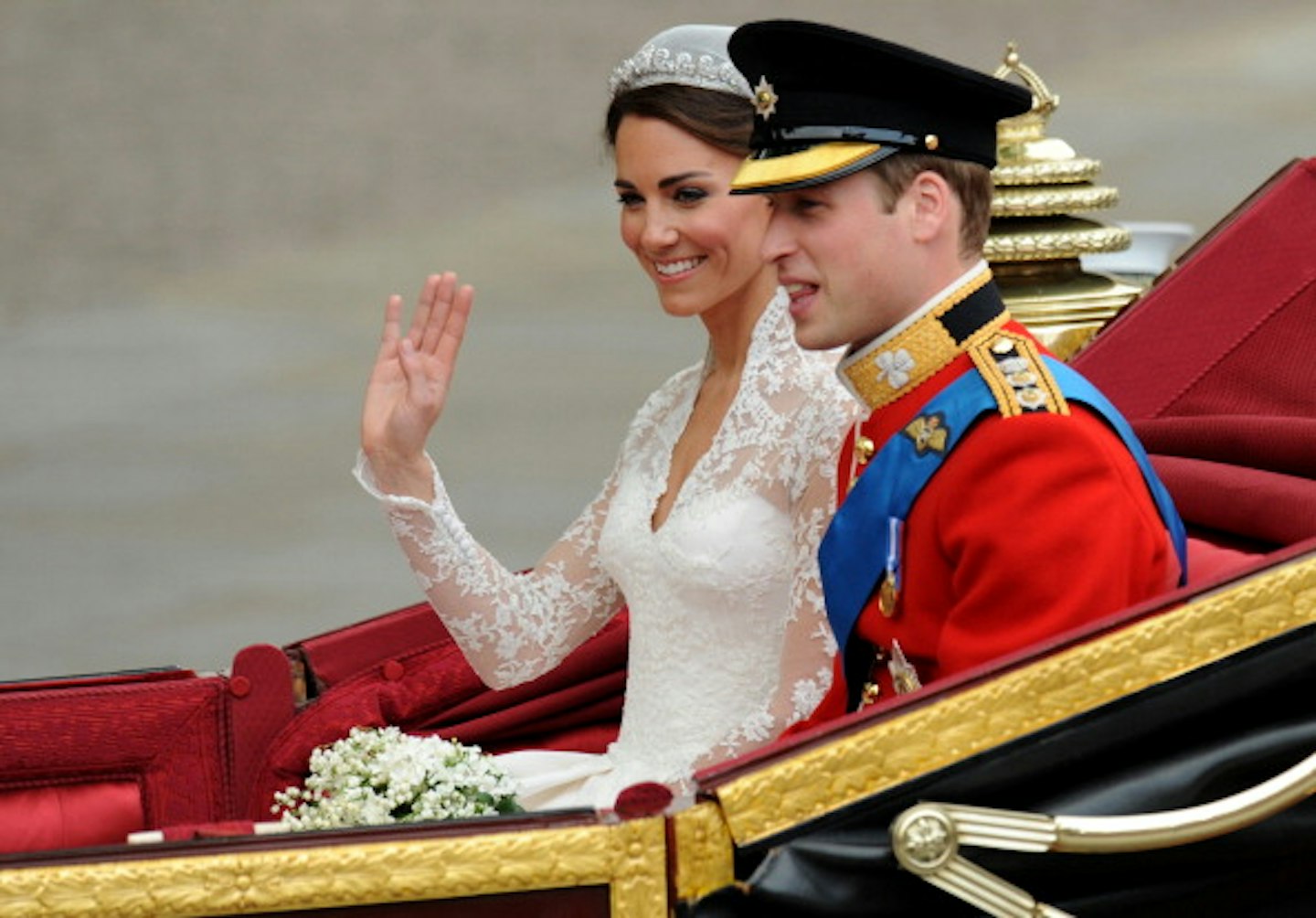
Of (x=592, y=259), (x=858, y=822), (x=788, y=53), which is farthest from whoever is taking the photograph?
(x=592, y=259)

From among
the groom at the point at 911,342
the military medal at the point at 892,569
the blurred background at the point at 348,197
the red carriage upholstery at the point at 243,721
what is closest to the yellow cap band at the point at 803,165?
the groom at the point at 911,342

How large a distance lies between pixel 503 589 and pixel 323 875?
1.07 m

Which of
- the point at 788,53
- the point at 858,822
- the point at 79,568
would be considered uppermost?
the point at 79,568

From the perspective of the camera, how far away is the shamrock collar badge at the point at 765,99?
1.96 m

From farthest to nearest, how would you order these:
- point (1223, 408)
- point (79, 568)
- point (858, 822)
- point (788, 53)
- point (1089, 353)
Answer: point (79, 568)
point (1089, 353)
point (1223, 408)
point (788, 53)
point (858, 822)

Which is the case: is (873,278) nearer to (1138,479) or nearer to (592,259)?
(1138,479)

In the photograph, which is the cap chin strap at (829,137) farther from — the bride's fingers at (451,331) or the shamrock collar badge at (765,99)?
the bride's fingers at (451,331)

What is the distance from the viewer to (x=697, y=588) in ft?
8.05

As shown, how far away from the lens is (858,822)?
153cm

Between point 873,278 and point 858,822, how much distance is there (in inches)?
21.9

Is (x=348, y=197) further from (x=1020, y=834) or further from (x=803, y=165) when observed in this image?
(x=1020, y=834)

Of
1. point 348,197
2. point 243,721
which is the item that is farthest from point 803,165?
point 348,197

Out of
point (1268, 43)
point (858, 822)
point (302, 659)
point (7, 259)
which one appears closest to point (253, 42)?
point (7, 259)

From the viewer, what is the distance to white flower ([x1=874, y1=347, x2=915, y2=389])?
1.97 metres
